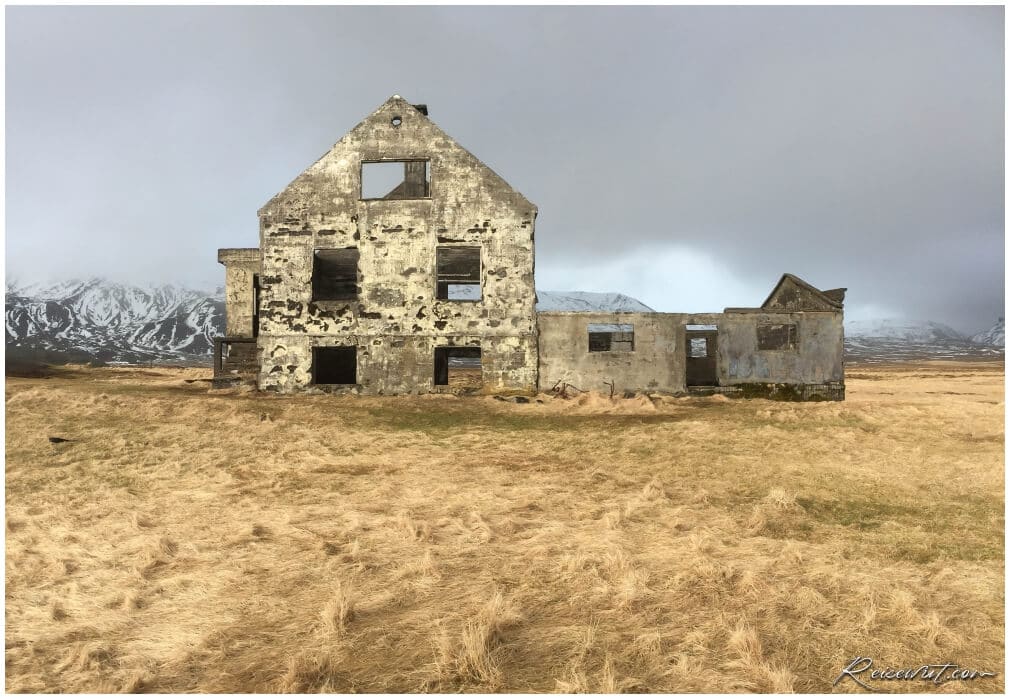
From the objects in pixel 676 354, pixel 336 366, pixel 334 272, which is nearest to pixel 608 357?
pixel 676 354

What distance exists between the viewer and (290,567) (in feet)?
14.9

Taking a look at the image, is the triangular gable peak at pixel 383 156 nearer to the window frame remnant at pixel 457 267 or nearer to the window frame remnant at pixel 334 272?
the window frame remnant at pixel 334 272

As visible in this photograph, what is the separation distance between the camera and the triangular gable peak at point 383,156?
18.6 metres

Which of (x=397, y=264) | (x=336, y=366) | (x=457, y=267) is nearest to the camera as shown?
(x=397, y=264)

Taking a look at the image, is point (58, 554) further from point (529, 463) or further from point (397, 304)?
point (397, 304)

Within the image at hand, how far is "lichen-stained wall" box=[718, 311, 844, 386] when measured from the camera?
18266mm

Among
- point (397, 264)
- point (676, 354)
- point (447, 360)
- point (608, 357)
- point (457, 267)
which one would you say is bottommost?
point (447, 360)

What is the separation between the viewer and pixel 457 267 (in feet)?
69.7

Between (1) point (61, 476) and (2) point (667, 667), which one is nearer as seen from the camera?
(2) point (667, 667)

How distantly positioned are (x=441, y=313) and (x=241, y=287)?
29.7ft

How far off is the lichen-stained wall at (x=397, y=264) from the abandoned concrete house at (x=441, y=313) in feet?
0.11

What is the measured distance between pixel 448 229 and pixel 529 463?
11.6 meters

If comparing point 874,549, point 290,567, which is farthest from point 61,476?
point 874,549

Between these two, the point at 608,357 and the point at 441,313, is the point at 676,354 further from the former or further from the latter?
the point at 441,313
